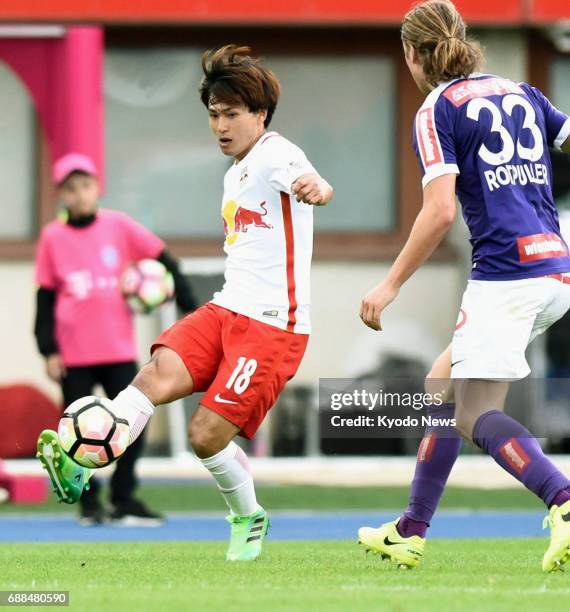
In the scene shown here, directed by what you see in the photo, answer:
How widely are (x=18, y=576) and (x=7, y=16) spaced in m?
8.44

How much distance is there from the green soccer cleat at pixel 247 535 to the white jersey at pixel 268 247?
2.78 feet

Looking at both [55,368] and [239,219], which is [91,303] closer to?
[55,368]

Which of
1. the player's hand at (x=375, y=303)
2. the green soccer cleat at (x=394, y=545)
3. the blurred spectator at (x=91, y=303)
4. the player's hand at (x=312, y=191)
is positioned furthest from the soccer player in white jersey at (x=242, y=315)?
the blurred spectator at (x=91, y=303)

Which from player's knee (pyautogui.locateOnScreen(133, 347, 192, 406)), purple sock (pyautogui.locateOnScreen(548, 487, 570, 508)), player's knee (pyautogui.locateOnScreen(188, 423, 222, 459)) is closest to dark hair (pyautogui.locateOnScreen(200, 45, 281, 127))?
player's knee (pyautogui.locateOnScreen(133, 347, 192, 406))

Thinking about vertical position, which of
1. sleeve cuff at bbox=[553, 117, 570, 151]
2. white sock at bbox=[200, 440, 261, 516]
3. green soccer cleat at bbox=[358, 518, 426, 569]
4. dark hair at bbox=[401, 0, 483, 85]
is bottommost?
green soccer cleat at bbox=[358, 518, 426, 569]

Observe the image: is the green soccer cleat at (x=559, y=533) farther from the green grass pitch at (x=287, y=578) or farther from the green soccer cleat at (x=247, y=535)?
the green soccer cleat at (x=247, y=535)

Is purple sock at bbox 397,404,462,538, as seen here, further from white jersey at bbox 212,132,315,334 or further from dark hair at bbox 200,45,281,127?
dark hair at bbox 200,45,281,127

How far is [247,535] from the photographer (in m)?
7.32

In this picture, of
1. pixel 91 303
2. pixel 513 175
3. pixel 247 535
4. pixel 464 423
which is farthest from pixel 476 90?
pixel 91 303

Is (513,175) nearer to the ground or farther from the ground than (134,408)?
farther from the ground

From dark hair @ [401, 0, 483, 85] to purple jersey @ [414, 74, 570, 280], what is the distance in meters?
0.07

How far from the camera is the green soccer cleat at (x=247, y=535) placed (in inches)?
288

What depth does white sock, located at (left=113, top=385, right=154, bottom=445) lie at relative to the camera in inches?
269

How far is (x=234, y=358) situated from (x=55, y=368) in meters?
4.00
